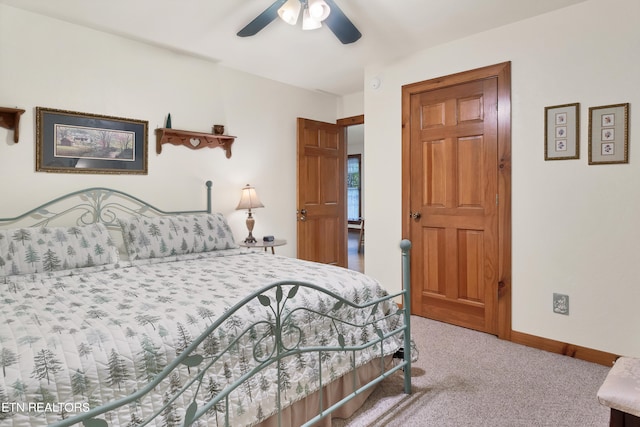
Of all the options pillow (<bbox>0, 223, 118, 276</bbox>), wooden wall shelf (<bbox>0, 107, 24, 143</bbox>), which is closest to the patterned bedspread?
pillow (<bbox>0, 223, 118, 276</bbox>)

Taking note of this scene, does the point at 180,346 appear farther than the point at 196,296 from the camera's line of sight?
No

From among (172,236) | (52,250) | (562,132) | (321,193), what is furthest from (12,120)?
(562,132)

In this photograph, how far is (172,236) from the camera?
2.81m

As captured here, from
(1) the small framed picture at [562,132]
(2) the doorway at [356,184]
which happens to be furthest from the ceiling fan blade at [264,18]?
(2) the doorway at [356,184]

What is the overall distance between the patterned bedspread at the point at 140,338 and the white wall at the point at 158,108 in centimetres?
103

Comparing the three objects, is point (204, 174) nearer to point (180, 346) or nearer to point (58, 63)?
point (58, 63)

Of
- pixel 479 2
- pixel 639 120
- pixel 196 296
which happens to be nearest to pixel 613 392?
pixel 196 296

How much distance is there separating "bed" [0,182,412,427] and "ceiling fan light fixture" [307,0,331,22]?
1.44 m

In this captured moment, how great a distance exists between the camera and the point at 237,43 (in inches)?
125

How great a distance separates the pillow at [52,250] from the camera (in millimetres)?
2174

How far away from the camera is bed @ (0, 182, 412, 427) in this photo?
3.72ft

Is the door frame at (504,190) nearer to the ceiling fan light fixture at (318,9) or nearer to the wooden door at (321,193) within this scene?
the ceiling fan light fixture at (318,9)

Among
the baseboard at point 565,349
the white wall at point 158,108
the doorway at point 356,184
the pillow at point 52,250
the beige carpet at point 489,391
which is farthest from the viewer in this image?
the doorway at point 356,184

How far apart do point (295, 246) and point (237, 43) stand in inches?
85.8
